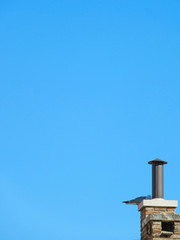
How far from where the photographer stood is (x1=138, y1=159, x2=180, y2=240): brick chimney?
48.3 feet

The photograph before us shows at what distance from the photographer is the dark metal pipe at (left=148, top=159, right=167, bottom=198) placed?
15587 mm

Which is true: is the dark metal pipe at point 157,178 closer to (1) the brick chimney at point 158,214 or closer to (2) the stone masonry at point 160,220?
(1) the brick chimney at point 158,214

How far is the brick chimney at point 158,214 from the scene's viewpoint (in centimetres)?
1471

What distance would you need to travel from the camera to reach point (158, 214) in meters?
14.8

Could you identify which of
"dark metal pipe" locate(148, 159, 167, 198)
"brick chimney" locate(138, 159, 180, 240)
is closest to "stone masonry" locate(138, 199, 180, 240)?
"brick chimney" locate(138, 159, 180, 240)

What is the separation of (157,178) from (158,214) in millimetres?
1344

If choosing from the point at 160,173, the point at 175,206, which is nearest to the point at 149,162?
the point at 160,173

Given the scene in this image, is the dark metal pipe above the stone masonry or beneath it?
above

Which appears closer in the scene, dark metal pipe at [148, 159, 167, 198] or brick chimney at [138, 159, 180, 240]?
brick chimney at [138, 159, 180, 240]

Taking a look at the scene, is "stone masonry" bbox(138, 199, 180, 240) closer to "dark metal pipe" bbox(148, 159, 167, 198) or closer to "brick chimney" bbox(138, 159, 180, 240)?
"brick chimney" bbox(138, 159, 180, 240)

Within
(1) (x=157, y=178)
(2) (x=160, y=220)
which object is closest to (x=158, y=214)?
(2) (x=160, y=220)

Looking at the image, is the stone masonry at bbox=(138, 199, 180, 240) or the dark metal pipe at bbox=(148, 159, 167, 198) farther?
the dark metal pipe at bbox=(148, 159, 167, 198)

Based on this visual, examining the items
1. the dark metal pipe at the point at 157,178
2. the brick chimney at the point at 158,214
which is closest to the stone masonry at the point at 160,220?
the brick chimney at the point at 158,214

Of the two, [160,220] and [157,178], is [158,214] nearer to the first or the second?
[160,220]
